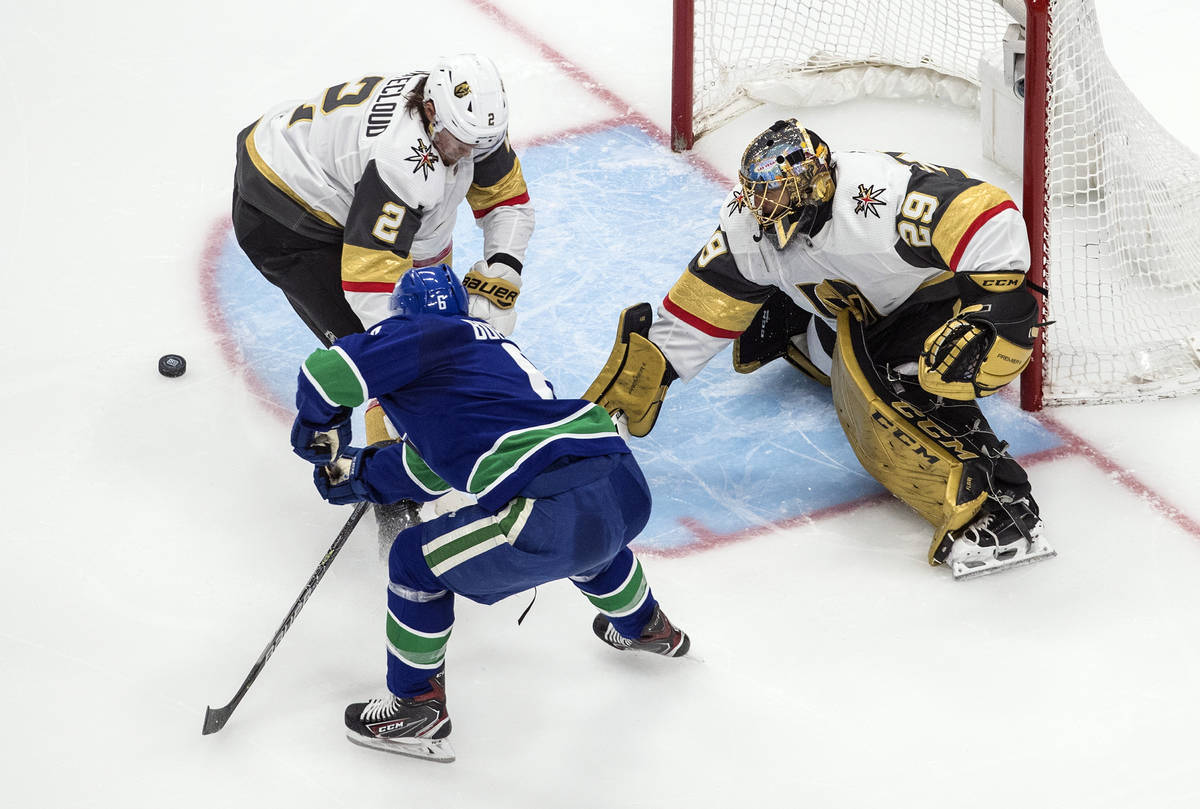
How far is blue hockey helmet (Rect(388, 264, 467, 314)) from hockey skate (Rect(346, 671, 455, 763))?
30.6 inches

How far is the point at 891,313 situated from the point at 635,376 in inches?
26.3

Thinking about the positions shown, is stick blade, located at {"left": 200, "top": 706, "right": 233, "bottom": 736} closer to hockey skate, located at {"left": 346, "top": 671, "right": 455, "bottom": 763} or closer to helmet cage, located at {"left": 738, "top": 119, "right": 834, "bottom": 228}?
hockey skate, located at {"left": 346, "top": 671, "right": 455, "bottom": 763}

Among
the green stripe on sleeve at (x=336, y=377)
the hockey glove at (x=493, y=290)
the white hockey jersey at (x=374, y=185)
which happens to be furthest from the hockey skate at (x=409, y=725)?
the hockey glove at (x=493, y=290)

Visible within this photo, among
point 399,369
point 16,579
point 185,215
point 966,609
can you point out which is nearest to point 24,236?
point 185,215

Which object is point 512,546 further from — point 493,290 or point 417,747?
point 493,290

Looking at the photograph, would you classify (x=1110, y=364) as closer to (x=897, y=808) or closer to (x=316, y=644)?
(x=897, y=808)

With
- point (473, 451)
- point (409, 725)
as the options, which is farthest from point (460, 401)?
point (409, 725)

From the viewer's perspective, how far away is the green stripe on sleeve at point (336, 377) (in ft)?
9.92

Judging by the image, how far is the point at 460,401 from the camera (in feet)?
10.2

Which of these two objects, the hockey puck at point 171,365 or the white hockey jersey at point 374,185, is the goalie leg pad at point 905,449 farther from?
the hockey puck at point 171,365

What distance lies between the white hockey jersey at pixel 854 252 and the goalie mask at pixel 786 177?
38 millimetres

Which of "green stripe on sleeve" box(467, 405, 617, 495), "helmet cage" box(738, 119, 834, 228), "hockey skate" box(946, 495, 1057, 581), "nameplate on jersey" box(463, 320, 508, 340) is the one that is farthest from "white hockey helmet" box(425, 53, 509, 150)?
"hockey skate" box(946, 495, 1057, 581)

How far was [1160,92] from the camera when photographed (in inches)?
227

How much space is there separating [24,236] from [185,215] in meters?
0.51
